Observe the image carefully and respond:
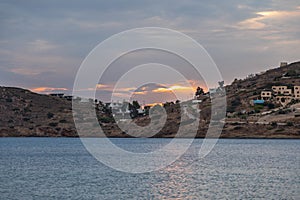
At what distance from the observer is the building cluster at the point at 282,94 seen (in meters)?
185

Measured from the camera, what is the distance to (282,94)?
Answer: 626 ft

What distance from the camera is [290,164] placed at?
258 feet

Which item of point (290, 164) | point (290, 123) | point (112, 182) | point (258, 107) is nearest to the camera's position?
point (112, 182)

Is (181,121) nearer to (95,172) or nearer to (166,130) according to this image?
(166,130)

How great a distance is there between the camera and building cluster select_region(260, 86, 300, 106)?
608 ft

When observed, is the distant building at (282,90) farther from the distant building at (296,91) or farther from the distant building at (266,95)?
the distant building at (266,95)

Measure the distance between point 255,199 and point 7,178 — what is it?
2920 cm

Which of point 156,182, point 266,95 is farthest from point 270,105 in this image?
point 156,182

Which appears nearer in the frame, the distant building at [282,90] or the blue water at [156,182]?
the blue water at [156,182]

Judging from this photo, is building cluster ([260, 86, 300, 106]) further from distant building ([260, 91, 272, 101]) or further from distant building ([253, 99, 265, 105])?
distant building ([253, 99, 265, 105])

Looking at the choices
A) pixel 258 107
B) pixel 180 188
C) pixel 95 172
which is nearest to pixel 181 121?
pixel 258 107

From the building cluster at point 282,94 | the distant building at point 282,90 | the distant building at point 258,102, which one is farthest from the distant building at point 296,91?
the distant building at point 258,102

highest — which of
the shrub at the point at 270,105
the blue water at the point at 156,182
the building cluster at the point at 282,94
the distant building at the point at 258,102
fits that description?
the building cluster at the point at 282,94

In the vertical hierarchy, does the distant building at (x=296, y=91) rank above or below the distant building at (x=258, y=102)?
above
